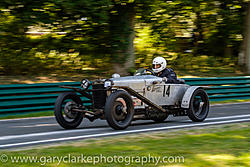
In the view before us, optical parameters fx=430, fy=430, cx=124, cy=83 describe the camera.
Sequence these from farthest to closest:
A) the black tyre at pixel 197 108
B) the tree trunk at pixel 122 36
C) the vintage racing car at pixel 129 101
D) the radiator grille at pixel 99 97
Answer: the tree trunk at pixel 122 36, the black tyre at pixel 197 108, the radiator grille at pixel 99 97, the vintage racing car at pixel 129 101

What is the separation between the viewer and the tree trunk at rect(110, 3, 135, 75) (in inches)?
661

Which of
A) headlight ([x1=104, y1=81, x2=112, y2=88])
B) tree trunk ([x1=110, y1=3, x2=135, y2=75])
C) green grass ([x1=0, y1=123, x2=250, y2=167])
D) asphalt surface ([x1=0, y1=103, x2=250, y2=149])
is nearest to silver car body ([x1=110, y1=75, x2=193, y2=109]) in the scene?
headlight ([x1=104, y1=81, x2=112, y2=88])

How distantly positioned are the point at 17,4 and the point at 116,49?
14.6ft

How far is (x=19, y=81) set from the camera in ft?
49.9

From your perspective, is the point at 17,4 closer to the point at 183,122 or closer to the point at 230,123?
the point at 183,122

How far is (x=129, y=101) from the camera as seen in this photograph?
28.3 feet

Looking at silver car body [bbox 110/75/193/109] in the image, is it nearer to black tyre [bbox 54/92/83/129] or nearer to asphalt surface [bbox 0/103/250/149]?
asphalt surface [bbox 0/103/250/149]

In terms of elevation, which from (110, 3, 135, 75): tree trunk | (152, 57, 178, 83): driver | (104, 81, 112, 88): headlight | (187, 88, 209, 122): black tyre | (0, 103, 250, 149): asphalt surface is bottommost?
(0, 103, 250, 149): asphalt surface

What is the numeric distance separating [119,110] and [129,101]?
30 cm

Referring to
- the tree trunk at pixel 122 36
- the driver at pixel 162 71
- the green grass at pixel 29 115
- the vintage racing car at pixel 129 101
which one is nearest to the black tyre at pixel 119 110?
the vintage racing car at pixel 129 101

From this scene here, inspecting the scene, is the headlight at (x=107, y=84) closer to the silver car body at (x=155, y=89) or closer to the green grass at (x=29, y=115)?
the silver car body at (x=155, y=89)

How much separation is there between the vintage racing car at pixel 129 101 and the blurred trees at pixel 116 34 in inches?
227

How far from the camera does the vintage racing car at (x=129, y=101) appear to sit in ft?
28.2

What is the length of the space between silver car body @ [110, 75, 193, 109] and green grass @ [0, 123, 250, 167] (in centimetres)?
124
